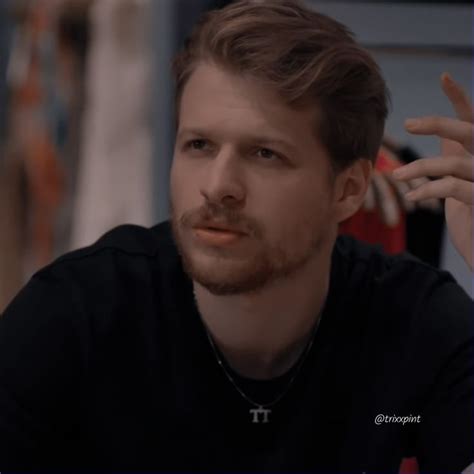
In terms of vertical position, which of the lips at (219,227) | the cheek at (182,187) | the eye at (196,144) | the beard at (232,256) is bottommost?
the beard at (232,256)

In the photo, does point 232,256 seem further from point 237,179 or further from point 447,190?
point 447,190

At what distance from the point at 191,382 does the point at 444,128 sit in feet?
1.24

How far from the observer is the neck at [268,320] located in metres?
0.89

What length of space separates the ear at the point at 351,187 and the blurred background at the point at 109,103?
100 millimetres

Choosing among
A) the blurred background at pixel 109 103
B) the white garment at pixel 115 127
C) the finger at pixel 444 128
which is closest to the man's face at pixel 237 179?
the finger at pixel 444 128

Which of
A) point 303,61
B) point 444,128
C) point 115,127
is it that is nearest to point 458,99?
point 444,128

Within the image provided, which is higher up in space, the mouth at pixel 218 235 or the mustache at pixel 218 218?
the mustache at pixel 218 218

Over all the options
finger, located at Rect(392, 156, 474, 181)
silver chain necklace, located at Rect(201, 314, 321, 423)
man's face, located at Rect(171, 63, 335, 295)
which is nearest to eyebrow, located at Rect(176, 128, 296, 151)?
man's face, located at Rect(171, 63, 335, 295)

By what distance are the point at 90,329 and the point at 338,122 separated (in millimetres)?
345

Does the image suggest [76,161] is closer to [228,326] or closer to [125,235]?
[125,235]

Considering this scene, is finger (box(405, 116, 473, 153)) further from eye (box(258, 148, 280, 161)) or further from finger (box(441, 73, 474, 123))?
eye (box(258, 148, 280, 161))

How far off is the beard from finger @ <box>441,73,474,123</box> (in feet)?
0.66

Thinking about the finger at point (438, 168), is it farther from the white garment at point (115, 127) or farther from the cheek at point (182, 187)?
the white garment at point (115, 127)

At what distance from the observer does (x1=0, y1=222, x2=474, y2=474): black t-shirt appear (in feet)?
2.71
